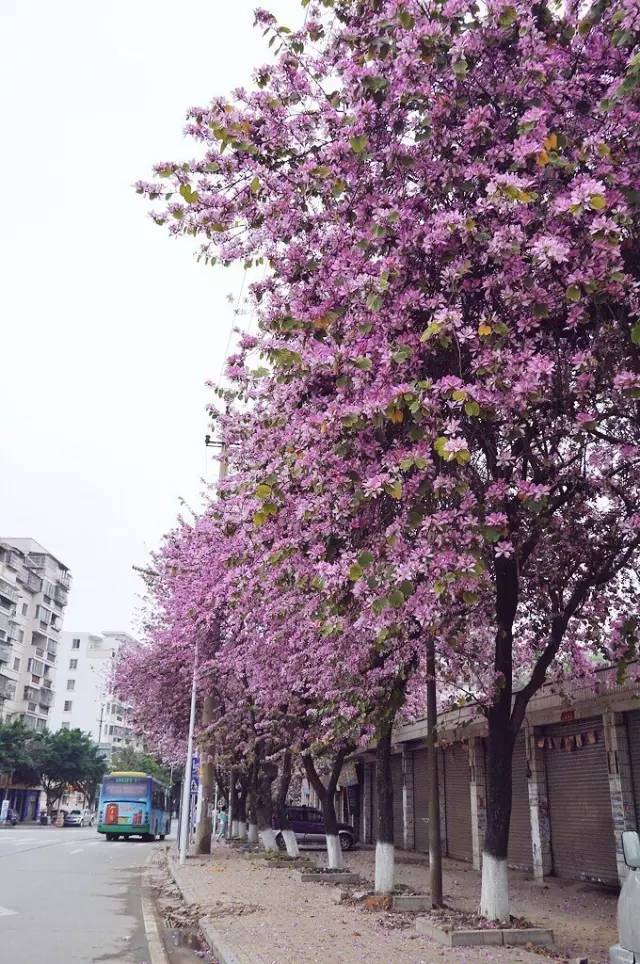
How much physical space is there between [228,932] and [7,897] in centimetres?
625

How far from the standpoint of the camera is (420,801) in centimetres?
3000

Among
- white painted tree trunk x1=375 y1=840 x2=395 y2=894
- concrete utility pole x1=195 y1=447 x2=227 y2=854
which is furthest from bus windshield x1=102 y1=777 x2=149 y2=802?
white painted tree trunk x1=375 y1=840 x2=395 y2=894

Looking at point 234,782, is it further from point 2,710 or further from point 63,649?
point 63,649

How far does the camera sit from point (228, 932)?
10.7 meters

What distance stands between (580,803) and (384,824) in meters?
5.79

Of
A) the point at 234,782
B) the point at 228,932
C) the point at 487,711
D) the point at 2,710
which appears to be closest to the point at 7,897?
the point at 228,932

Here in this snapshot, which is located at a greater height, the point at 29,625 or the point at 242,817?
the point at 29,625

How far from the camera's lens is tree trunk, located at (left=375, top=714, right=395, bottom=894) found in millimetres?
14422

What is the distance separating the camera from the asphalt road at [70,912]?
964 centimetres

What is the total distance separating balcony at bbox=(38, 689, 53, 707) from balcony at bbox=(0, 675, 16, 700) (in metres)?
7.04

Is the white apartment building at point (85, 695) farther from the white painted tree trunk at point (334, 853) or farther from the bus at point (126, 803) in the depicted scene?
the white painted tree trunk at point (334, 853)

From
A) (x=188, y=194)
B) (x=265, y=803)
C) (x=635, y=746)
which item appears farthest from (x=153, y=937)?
(x=265, y=803)

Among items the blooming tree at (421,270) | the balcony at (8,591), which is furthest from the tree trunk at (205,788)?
the balcony at (8,591)

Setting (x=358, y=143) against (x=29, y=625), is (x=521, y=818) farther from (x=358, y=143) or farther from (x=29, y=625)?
(x=29, y=625)
